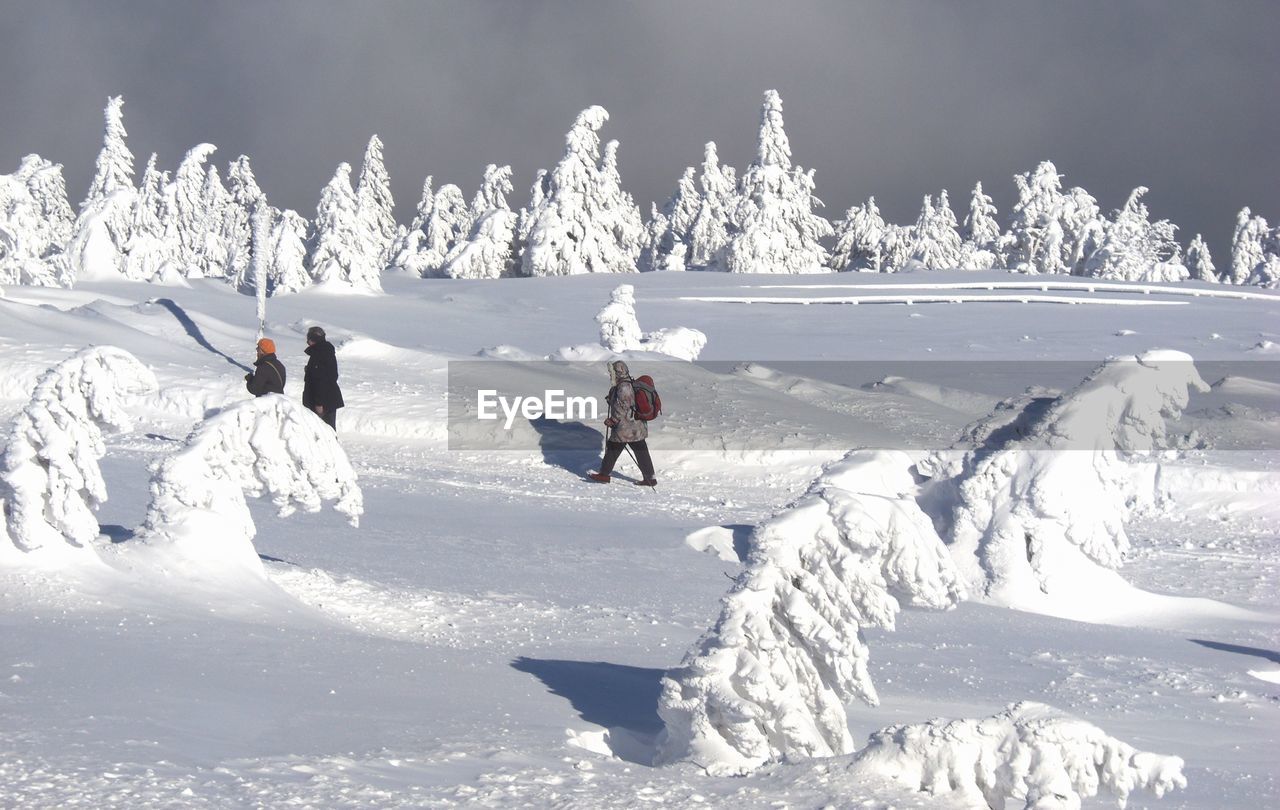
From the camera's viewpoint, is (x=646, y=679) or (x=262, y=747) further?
(x=646, y=679)

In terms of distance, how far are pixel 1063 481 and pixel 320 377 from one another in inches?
313

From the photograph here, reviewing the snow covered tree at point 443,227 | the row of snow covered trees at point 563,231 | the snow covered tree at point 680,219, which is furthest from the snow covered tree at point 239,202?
the snow covered tree at point 680,219

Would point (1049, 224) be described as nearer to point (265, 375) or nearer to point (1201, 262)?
point (1201, 262)

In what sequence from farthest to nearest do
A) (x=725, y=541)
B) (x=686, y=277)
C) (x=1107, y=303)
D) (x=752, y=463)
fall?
1. (x=686, y=277)
2. (x=1107, y=303)
3. (x=752, y=463)
4. (x=725, y=541)

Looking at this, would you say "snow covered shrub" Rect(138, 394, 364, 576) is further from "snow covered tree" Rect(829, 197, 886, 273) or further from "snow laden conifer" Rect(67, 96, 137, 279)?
"snow covered tree" Rect(829, 197, 886, 273)

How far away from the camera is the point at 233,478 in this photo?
280 inches

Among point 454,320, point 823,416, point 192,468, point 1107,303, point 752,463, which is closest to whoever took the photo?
point 192,468

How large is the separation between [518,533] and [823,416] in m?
8.26

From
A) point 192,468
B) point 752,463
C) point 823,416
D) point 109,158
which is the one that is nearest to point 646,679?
point 192,468

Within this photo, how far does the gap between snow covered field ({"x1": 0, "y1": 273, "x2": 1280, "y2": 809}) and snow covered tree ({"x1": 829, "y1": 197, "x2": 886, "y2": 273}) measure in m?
57.5

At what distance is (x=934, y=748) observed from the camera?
4027 millimetres

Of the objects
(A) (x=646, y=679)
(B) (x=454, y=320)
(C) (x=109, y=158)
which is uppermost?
(C) (x=109, y=158)

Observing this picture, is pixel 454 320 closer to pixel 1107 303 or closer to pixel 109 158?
pixel 1107 303

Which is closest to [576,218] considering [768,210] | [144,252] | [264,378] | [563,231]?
[563,231]
